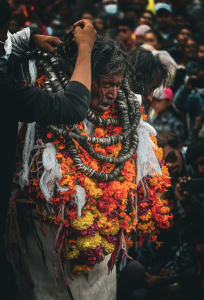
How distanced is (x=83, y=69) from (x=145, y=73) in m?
1.06

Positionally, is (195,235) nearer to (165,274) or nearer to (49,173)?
(165,274)

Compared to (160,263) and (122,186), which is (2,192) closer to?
(122,186)

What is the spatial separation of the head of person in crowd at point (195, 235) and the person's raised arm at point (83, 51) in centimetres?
206

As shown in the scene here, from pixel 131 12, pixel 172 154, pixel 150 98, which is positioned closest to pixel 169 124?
pixel 172 154

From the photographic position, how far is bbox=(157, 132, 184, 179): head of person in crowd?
3740 millimetres

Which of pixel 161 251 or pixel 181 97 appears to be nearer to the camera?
pixel 161 251

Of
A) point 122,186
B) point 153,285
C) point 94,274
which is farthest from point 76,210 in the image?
point 153,285

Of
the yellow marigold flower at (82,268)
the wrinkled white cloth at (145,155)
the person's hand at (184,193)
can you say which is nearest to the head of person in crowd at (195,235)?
the person's hand at (184,193)

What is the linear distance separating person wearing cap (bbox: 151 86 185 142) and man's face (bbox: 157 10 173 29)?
2476mm

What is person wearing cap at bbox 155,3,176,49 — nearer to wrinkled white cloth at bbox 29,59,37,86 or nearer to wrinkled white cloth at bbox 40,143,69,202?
wrinkled white cloth at bbox 29,59,37,86

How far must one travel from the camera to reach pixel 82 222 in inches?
74.8

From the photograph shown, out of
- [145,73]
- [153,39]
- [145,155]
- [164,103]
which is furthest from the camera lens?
[153,39]

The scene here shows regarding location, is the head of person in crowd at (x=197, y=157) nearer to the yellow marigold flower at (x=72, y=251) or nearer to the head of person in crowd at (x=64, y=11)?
the yellow marigold flower at (x=72, y=251)

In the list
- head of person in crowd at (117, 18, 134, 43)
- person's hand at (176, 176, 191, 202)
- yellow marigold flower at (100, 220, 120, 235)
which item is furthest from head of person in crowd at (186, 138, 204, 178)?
head of person in crowd at (117, 18, 134, 43)
